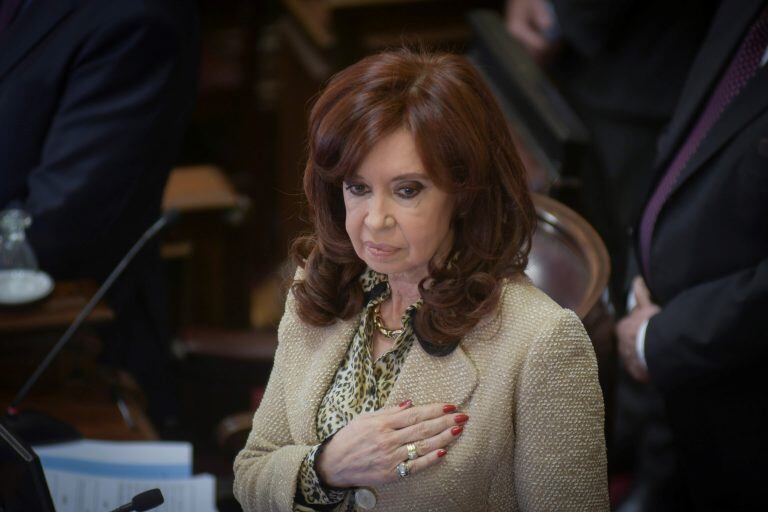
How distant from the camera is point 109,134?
244 cm

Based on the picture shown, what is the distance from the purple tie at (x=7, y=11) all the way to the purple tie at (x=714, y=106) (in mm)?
1537

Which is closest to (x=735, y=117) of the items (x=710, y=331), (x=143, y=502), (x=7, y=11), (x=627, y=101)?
(x=710, y=331)

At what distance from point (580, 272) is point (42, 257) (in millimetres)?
1277

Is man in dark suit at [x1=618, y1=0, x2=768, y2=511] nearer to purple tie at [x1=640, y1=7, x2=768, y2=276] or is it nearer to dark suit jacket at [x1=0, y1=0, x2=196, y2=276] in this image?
purple tie at [x1=640, y1=7, x2=768, y2=276]

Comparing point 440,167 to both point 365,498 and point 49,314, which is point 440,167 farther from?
point 49,314

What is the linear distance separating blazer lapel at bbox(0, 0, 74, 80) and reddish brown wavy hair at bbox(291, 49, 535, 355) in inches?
51.0

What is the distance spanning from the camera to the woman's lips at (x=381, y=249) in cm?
131

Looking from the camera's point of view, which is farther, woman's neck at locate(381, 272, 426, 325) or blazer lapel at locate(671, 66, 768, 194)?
blazer lapel at locate(671, 66, 768, 194)

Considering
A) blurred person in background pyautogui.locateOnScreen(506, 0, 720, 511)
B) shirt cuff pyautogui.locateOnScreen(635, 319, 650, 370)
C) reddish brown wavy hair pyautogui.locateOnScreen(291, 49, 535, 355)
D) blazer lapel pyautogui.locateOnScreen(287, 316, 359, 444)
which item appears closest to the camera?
reddish brown wavy hair pyautogui.locateOnScreen(291, 49, 535, 355)

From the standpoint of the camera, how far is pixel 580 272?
1.92 m

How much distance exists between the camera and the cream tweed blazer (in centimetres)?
136

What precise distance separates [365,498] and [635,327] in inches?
37.5

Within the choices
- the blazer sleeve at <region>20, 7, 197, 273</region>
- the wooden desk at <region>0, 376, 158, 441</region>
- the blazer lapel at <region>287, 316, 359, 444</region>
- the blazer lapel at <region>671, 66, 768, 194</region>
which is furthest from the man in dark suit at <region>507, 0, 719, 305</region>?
the blazer lapel at <region>287, 316, 359, 444</region>

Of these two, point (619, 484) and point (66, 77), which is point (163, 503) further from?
point (619, 484)
